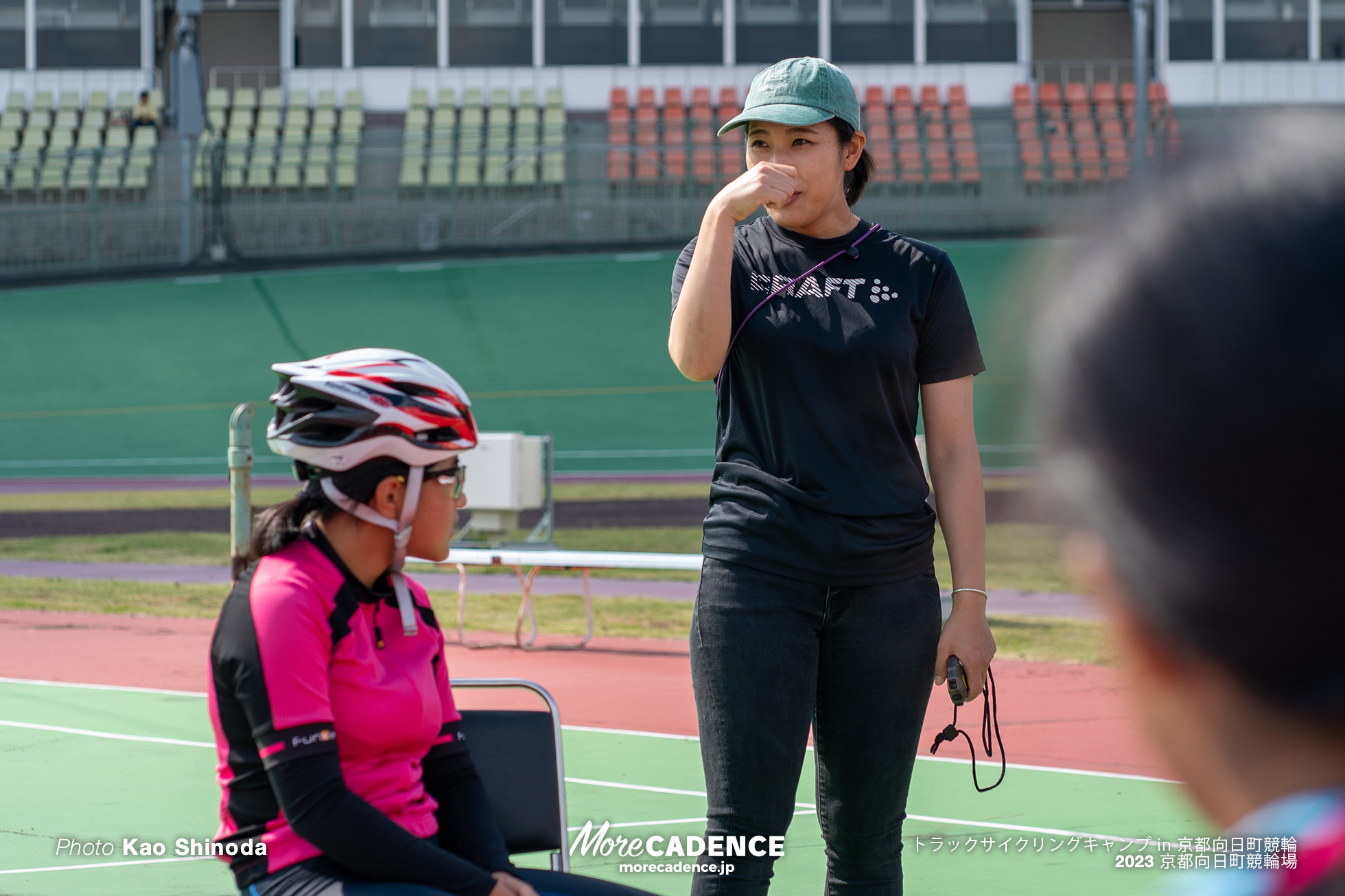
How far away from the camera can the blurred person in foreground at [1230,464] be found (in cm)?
60

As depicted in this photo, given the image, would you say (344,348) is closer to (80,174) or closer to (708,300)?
(80,174)

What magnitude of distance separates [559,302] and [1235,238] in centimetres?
2552

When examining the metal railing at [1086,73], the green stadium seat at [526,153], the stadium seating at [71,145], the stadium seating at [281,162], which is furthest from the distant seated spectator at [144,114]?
the metal railing at [1086,73]

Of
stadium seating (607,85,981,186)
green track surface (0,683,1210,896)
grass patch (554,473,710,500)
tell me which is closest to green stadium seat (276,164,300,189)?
stadium seating (607,85,981,186)

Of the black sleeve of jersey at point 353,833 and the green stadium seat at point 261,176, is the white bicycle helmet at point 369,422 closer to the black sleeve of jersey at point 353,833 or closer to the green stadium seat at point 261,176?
the black sleeve of jersey at point 353,833

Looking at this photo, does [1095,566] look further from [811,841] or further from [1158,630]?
[811,841]

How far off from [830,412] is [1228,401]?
8.03 ft

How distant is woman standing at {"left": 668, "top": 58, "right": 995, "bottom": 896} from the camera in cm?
301

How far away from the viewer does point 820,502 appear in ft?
9.89

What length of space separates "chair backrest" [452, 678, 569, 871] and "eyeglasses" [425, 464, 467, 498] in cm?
58

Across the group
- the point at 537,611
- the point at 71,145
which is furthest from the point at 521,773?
the point at 71,145

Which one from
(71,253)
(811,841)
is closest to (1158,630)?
(811,841)

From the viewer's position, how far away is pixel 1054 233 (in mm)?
775

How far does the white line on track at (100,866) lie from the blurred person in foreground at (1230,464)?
17.1 ft
